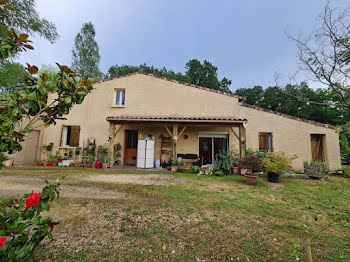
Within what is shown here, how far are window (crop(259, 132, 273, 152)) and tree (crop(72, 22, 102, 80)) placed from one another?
2176cm

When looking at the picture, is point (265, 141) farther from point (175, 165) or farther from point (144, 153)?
point (144, 153)

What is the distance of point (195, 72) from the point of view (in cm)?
2806

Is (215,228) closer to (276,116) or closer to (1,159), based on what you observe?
(1,159)

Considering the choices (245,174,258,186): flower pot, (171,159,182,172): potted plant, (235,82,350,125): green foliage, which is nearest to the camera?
(245,174,258,186): flower pot

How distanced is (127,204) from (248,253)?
8.98 ft

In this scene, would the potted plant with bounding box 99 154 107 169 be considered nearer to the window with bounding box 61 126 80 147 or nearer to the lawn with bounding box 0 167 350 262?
the window with bounding box 61 126 80 147

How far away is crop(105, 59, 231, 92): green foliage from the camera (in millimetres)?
26688

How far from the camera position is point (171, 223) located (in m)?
2.92

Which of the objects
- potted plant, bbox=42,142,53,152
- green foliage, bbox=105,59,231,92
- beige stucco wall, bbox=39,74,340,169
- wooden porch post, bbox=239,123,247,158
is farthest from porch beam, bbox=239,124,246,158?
green foliage, bbox=105,59,231,92

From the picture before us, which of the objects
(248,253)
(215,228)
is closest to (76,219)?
(215,228)

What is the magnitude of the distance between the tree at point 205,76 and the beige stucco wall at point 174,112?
18.0 meters

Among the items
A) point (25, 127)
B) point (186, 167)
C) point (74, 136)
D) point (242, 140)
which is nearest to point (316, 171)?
point (242, 140)

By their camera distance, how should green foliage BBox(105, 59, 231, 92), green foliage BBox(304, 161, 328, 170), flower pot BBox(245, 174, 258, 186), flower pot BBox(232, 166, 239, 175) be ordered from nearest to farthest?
flower pot BBox(245, 174, 258, 186)
green foliage BBox(304, 161, 328, 170)
flower pot BBox(232, 166, 239, 175)
green foliage BBox(105, 59, 231, 92)

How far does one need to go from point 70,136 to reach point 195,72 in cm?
2383
